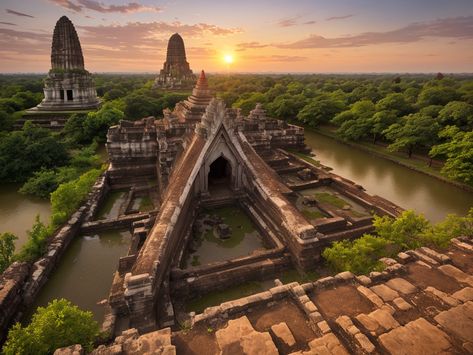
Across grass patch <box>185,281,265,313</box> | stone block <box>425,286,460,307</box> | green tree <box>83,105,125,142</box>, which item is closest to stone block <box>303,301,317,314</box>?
stone block <box>425,286,460,307</box>

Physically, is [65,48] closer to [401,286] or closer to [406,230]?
[406,230]

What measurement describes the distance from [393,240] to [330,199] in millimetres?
7951

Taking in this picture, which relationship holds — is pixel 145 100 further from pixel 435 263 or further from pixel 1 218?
pixel 435 263

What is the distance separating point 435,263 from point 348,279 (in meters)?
2.76

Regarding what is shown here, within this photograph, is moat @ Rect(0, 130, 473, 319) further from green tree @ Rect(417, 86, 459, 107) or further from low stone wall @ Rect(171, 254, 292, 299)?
green tree @ Rect(417, 86, 459, 107)

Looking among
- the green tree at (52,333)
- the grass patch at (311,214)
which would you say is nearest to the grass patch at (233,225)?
the grass patch at (311,214)

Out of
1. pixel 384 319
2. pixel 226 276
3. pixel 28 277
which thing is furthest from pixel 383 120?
pixel 28 277

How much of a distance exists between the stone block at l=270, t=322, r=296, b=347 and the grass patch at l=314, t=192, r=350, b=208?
41.4 ft

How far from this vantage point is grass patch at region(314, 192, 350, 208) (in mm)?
17984

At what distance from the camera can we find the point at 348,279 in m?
7.90

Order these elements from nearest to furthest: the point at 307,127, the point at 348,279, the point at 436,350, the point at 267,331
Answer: the point at 436,350
the point at 267,331
the point at 348,279
the point at 307,127

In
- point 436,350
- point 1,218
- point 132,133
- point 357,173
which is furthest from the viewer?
point 357,173

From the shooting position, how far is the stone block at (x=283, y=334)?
6028 millimetres

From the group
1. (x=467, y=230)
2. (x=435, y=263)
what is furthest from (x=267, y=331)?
(x=467, y=230)
